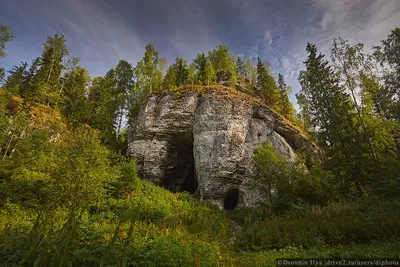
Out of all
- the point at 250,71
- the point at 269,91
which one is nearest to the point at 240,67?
the point at 250,71

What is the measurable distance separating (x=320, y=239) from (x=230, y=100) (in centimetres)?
1805

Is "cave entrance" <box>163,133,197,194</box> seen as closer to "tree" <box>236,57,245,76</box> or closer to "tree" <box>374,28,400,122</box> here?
"tree" <box>374,28,400,122</box>

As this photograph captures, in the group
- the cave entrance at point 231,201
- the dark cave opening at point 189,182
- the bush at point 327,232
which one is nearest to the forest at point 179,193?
the bush at point 327,232

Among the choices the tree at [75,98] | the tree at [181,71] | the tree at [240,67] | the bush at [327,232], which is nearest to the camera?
the bush at [327,232]

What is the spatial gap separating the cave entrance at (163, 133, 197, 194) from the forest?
20.3ft

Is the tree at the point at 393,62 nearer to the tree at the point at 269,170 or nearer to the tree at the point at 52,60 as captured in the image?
the tree at the point at 269,170

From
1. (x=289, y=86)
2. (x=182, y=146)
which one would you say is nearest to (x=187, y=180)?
(x=182, y=146)

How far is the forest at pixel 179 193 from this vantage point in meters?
3.08

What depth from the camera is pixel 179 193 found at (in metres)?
20.4

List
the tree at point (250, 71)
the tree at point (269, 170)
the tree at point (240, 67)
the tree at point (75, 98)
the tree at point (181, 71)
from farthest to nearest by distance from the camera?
the tree at point (240, 67) → the tree at point (250, 71) → the tree at point (181, 71) → the tree at point (75, 98) → the tree at point (269, 170)

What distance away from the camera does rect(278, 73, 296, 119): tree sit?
36062 millimetres

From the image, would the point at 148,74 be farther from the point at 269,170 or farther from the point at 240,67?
the point at 240,67

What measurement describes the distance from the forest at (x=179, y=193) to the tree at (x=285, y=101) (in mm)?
11339

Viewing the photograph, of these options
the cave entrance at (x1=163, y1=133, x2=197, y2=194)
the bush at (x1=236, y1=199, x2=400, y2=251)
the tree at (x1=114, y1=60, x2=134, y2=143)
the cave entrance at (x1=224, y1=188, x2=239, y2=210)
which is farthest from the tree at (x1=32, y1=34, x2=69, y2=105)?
the bush at (x1=236, y1=199, x2=400, y2=251)
